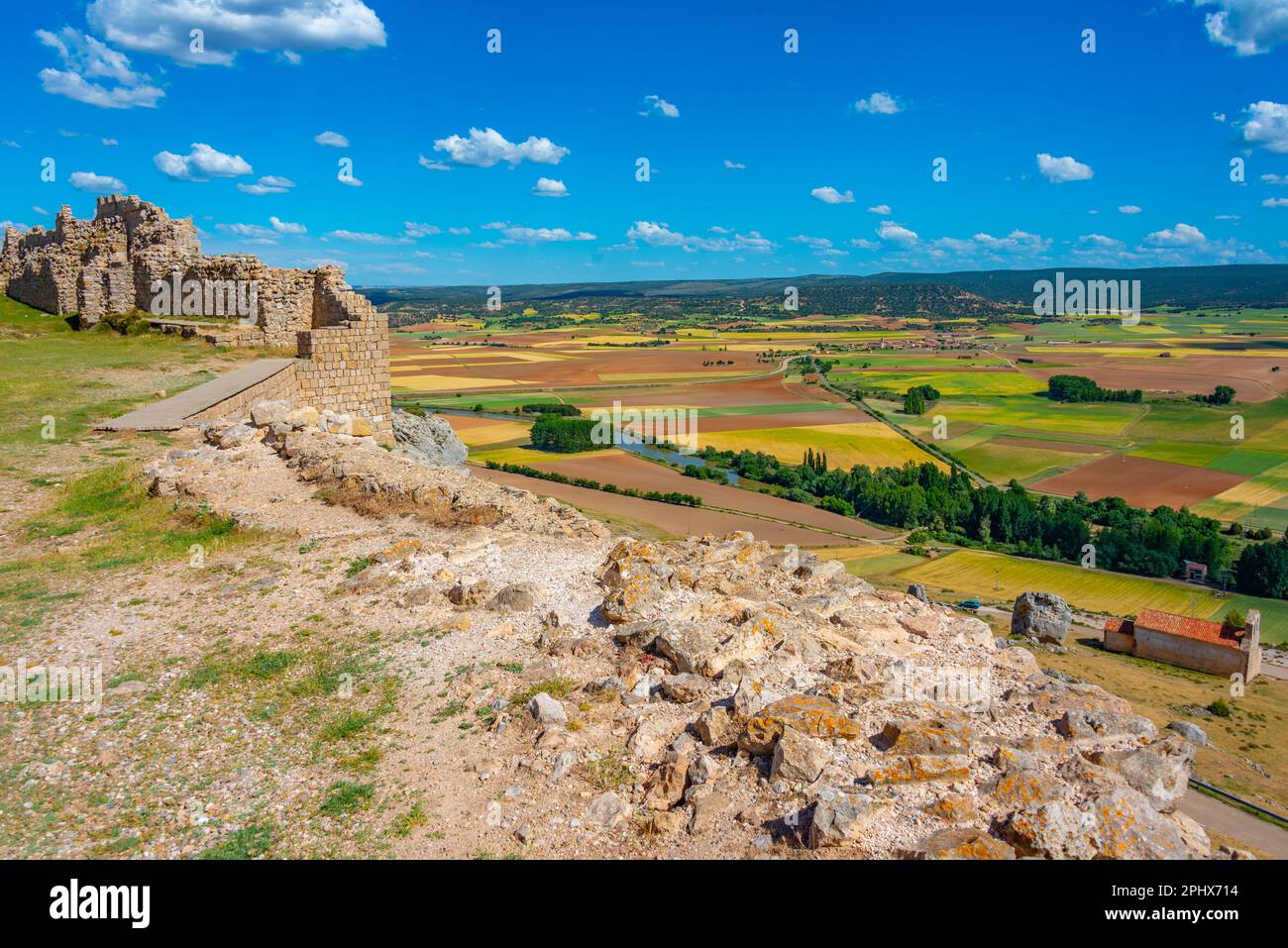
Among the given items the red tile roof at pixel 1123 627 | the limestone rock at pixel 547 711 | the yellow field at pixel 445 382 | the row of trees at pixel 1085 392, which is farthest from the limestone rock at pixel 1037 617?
the row of trees at pixel 1085 392

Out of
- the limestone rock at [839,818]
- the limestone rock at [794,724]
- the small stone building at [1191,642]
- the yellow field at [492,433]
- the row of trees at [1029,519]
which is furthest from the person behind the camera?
the yellow field at [492,433]

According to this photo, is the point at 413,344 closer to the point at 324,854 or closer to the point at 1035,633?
the point at 1035,633

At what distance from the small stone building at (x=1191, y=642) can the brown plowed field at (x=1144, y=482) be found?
85.4ft

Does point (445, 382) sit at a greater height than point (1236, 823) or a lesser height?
greater

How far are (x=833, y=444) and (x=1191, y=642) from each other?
135 feet

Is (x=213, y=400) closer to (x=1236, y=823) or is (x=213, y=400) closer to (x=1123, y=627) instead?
(x=1236, y=823)

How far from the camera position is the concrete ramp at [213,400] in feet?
45.9

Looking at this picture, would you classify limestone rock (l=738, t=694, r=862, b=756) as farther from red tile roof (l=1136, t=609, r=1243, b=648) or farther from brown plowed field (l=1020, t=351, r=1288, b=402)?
brown plowed field (l=1020, t=351, r=1288, b=402)

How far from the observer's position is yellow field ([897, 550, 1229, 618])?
39.9 meters

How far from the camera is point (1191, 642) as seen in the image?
30953mm

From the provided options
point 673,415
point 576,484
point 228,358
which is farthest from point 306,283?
point 673,415

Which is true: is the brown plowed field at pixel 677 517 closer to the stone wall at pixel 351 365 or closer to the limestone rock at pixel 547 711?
the stone wall at pixel 351 365

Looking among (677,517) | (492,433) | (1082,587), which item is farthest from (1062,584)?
(492,433)

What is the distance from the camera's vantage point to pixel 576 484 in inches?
2132
